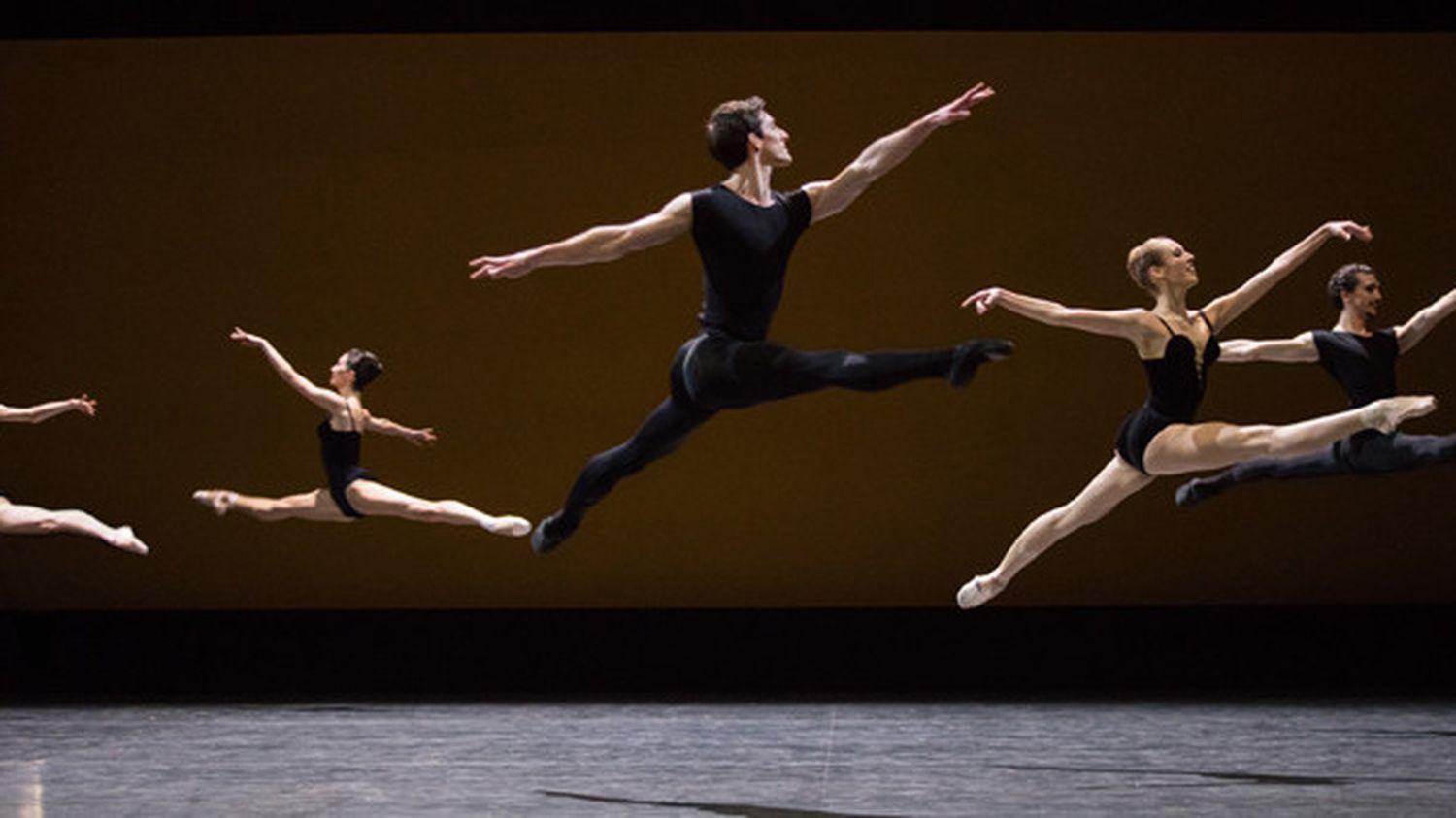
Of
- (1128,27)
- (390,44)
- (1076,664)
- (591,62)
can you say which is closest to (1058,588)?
(1076,664)

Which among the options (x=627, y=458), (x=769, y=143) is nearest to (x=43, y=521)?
(x=627, y=458)

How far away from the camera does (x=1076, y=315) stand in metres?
5.96

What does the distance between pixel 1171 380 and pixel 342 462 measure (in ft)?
10.5

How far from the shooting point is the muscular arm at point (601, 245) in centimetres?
529

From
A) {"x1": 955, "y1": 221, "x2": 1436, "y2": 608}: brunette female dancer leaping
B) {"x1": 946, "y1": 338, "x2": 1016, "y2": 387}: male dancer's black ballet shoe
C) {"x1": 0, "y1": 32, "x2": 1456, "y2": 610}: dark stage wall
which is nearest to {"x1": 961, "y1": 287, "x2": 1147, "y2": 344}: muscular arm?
{"x1": 955, "y1": 221, "x2": 1436, "y2": 608}: brunette female dancer leaping

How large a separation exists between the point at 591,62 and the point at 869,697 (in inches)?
139

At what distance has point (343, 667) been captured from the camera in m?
8.70

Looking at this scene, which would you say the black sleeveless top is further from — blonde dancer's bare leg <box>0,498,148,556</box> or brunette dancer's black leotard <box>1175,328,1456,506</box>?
blonde dancer's bare leg <box>0,498,148,556</box>

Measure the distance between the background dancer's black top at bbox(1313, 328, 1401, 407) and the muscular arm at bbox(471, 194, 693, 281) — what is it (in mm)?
2435

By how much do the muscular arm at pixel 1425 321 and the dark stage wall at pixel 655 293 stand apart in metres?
2.79

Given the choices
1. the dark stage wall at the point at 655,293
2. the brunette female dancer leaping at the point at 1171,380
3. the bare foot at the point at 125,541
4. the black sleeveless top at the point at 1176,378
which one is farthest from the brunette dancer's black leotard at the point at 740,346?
the dark stage wall at the point at 655,293

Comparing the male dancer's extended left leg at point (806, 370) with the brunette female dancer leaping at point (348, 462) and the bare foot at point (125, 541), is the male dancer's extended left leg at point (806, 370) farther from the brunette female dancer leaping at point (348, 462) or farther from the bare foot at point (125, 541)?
the bare foot at point (125, 541)

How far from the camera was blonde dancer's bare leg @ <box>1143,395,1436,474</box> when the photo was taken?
5648 millimetres

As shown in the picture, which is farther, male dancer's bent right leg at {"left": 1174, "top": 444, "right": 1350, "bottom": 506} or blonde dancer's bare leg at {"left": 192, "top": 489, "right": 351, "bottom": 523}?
blonde dancer's bare leg at {"left": 192, "top": 489, "right": 351, "bottom": 523}
